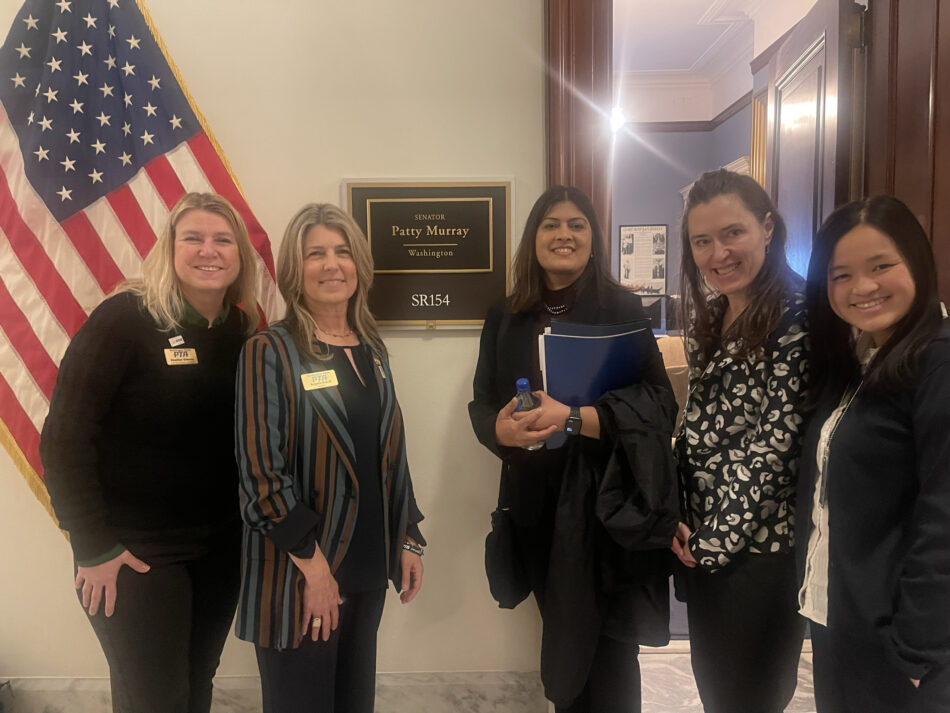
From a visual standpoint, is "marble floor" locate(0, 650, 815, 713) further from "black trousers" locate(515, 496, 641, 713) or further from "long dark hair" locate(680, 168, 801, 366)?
"long dark hair" locate(680, 168, 801, 366)

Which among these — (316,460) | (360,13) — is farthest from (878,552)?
(360,13)

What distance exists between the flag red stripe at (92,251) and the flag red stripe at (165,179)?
10.3 inches

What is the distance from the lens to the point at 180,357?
141 centimetres

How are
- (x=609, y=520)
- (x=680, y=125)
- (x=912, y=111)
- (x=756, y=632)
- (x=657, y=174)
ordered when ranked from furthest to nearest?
(x=657, y=174)
(x=680, y=125)
(x=912, y=111)
(x=609, y=520)
(x=756, y=632)

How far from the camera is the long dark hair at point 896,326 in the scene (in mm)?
1043

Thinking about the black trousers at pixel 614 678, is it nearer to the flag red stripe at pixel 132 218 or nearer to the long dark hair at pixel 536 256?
the long dark hair at pixel 536 256

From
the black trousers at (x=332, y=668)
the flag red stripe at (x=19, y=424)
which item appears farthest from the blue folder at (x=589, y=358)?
the flag red stripe at (x=19, y=424)

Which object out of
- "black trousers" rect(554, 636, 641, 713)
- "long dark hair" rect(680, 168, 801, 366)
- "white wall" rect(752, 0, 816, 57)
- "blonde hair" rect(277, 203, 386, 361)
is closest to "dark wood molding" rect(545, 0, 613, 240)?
"long dark hair" rect(680, 168, 801, 366)

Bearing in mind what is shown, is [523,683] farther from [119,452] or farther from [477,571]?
[119,452]

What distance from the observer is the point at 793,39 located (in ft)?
7.71

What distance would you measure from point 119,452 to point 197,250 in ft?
1.87

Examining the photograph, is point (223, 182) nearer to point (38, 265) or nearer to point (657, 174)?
point (38, 265)

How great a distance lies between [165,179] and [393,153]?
0.82 metres

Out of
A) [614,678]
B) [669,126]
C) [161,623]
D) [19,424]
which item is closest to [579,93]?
[614,678]
